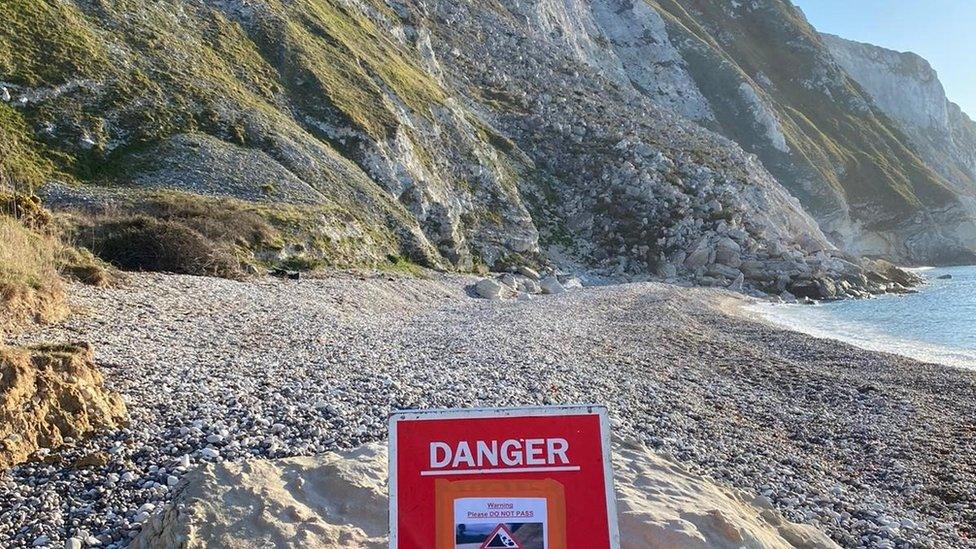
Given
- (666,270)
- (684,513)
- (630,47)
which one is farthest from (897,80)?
(684,513)

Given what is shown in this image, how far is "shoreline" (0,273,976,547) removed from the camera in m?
6.70

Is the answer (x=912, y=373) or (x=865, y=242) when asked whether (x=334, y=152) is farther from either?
(x=865, y=242)

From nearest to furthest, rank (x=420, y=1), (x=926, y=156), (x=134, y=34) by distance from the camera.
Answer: (x=134, y=34), (x=420, y=1), (x=926, y=156)

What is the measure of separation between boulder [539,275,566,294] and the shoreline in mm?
17773

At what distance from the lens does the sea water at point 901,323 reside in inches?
1029

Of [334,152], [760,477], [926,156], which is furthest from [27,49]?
[926,156]

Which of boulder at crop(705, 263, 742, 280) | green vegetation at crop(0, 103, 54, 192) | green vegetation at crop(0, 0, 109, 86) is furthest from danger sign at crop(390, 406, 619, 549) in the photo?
boulder at crop(705, 263, 742, 280)

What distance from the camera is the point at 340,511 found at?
554 cm

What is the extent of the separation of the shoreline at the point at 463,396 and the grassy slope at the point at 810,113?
96985 millimetres

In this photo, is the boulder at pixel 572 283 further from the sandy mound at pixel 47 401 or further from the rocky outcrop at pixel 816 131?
the rocky outcrop at pixel 816 131

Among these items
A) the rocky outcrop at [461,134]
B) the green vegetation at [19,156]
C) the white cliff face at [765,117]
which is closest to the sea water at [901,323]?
the rocky outcrop at [461,134]

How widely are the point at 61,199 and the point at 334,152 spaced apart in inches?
614

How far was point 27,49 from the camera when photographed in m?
29.6

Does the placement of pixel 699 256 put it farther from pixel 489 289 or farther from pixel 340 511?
pixel 340 511
